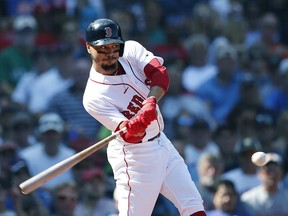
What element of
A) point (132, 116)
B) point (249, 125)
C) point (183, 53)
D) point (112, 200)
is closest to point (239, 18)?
point (183, 53)

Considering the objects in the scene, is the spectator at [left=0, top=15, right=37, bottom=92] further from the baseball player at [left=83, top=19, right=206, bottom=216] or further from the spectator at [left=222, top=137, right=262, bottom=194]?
the baseball player at [left=83, top=19, right=206, bottom=216]

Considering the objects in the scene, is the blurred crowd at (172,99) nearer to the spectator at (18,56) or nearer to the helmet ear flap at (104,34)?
the spectator at (18,56)

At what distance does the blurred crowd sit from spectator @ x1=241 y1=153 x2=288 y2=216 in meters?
0.01

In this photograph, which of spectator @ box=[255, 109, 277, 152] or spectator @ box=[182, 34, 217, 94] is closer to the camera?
spectator @ box=[255, 109, 277, 152]

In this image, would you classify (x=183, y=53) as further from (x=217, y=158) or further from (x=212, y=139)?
(x=217, y=158)

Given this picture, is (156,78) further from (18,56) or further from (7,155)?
(18,56)

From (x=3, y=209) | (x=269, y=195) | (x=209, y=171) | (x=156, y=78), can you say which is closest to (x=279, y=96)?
(x=209, y=171)

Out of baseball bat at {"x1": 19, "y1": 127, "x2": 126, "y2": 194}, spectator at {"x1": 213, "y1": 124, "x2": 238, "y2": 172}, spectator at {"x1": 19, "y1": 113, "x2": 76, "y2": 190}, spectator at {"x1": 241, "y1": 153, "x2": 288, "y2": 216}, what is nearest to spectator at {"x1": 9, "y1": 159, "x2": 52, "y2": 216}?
spectator at {"x1": 19, "y1": 113, "x2": 76, "y2": 190}

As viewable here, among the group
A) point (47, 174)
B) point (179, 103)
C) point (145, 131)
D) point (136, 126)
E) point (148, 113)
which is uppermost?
point (148, 113)

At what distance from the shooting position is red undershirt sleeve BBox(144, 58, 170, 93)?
7.09m

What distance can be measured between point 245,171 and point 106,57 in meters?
3.80

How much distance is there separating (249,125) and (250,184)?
1219 mm

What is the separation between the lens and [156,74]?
7129 mm

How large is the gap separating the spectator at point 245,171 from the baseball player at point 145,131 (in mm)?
3212
